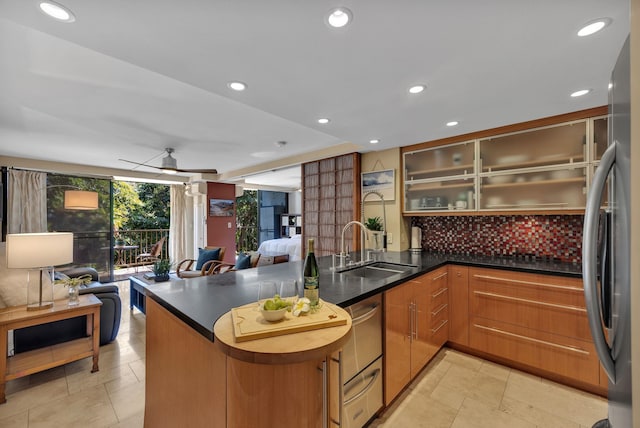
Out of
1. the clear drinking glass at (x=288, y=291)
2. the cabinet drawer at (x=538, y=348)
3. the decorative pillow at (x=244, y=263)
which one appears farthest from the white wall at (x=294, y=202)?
the clear drinking glass at (x=288, y=291)

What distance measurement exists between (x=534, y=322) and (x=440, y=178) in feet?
5.18

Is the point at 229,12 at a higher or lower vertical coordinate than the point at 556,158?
higher

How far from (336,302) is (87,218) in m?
6.43

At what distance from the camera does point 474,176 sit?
2.86m

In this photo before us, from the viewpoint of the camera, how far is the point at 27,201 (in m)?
4.86

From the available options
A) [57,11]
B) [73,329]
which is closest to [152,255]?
[73,329]

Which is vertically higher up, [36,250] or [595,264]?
[595,264]

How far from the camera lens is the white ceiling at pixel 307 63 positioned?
120 centimetres

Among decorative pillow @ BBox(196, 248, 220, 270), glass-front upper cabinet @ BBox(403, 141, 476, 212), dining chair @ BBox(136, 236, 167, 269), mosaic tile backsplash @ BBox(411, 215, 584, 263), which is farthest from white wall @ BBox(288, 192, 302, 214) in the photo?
glass-front upper cabinet @ BBox(403, 141, 476, 212)

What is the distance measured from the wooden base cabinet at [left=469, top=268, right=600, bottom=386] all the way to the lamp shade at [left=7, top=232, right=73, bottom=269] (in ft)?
11.7

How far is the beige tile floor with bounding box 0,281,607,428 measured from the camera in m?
1.82

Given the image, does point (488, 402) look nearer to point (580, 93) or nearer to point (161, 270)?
point (580, 93)

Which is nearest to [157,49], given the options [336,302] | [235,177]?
[336,302]

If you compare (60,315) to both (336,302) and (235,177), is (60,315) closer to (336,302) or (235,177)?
(336,302)
